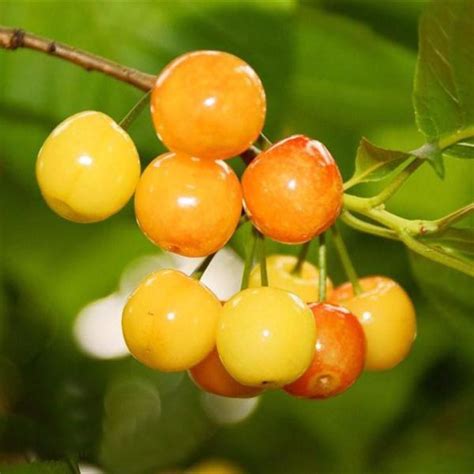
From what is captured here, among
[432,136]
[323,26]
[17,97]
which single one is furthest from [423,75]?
[17,97]

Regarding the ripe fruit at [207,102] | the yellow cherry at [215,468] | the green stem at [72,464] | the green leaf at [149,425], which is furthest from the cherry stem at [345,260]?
the green leaf at [149,425]

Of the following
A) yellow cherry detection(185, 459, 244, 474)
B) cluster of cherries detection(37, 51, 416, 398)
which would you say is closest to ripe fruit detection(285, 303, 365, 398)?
cluster of cherries detection(37, 51, 416, 398)

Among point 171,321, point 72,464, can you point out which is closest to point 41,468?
point 72,464

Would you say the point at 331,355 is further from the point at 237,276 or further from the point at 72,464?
the point at 237,276

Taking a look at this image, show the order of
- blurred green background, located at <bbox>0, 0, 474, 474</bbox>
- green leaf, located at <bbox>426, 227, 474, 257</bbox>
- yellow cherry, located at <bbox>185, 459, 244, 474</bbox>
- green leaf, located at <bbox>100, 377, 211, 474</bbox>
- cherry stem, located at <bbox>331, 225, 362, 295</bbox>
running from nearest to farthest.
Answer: green leaf, located at <bbox>426, 227, 474, 257</bbox>
cherry stem, located at <bbox>331, 225, 362, 295</bbox>
blurred green background, located at <bbox>0, 0, 474, 474</bbox>
yellow cherry, located at <bbox>185, 459, 244, 474</bbox>
green leaf, located at <bbox>100, 377, 211, 474</bbox>

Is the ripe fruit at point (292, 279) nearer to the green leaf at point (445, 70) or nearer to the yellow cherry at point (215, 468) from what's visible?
the green leaf at point (445, 70)

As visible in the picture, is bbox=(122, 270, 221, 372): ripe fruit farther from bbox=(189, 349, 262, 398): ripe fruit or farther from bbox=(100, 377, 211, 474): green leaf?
bbox=(100, 377, 211, 474): green leaf
